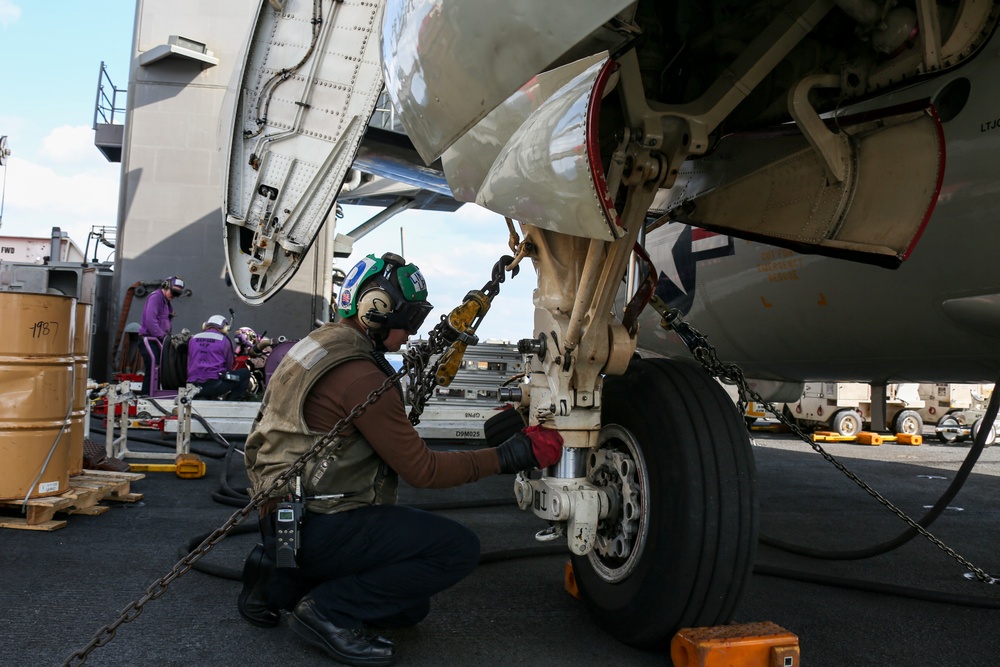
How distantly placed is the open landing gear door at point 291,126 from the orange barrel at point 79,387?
1.05 m

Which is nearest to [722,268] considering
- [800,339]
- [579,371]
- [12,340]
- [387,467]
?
[800,339]

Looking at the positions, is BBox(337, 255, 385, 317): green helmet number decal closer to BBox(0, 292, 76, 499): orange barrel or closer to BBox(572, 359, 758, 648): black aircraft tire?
BBox(572, 359, 758, 648): black aircraft tire

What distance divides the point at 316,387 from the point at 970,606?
2.81 metres

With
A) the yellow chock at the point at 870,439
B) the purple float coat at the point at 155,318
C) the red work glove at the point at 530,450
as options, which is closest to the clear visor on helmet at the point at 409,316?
the red work glove at the point at 530,450

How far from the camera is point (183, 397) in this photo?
5969 millimetres

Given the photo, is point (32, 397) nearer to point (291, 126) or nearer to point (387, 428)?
point (291, 126)

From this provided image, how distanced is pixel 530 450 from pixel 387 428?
0.51 metres

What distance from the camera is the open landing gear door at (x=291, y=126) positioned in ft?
16.5

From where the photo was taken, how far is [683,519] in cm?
231

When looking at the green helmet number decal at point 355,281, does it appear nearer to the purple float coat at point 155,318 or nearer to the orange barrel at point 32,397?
the orange barrel at point 32,397

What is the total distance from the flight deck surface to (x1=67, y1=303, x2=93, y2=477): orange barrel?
40 centimetres

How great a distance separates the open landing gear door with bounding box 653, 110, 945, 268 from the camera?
2479mm

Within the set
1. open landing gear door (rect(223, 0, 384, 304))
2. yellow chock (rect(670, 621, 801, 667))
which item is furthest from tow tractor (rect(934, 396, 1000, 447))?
yellow chock (rect(670, 621, 801, 667))

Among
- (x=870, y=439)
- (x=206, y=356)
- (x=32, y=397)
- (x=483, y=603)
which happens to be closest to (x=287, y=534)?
(x=483, y=603)
